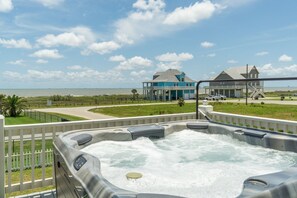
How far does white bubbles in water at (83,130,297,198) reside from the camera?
2.13 meters

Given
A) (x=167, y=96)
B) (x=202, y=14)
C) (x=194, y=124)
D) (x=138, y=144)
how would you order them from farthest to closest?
(x=167, y=96)
(x=202, y=14)
(x=194, y=124)
(x=138, y=144)

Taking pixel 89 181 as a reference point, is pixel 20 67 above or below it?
above

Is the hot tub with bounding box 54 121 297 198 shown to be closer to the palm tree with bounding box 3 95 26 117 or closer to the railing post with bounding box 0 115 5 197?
the railing post with bounding box 0 115 5 197

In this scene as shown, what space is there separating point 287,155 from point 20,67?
115 feet

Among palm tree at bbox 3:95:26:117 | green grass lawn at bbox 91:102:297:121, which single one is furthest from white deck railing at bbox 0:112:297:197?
palm tree at bbox 3:95:26:117

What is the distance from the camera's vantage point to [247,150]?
3.49 meters

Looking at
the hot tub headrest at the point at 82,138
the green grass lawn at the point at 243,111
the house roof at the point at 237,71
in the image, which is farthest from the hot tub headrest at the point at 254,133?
the house roof at the point at 237,71

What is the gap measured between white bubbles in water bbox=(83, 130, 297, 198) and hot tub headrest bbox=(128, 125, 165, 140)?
0.08 meters

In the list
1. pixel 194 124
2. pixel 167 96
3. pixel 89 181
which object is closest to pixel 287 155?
pixel 194 124

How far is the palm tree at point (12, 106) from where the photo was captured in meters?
16.7

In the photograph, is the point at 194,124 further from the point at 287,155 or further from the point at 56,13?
the point at 56,13

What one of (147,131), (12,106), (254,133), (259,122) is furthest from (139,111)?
(254,133)

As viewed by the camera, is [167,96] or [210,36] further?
[167,96]

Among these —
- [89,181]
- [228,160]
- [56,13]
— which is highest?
[56,13]
